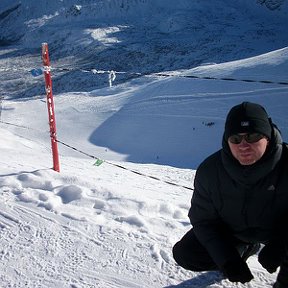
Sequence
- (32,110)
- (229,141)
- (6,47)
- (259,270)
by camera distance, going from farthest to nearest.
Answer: (6,47), (32,110), (259,270), (229,141)

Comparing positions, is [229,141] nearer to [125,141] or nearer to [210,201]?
[210,201]

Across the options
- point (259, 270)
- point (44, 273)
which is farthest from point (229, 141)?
point (44, 273)

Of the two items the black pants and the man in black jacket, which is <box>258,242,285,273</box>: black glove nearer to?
the man in black jacket

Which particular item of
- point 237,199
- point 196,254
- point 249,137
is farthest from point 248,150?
point 196,254

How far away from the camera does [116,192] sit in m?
4.31

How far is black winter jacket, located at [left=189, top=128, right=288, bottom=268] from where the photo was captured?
2.31m

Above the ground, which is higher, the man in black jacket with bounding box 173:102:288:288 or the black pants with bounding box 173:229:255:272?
the man in black jacket with bounding box 173:102:288:288

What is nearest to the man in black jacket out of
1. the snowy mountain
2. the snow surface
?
the snow surface

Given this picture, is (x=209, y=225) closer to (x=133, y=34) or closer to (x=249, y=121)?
(x=249, y=121)

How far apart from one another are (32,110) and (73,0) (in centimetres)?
2956

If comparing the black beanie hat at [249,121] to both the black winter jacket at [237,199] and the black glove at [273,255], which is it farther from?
the black glove at [273,255]

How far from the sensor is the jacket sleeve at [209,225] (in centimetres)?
249

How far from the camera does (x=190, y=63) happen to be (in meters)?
25.2

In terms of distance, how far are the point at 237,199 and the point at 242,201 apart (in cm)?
3
